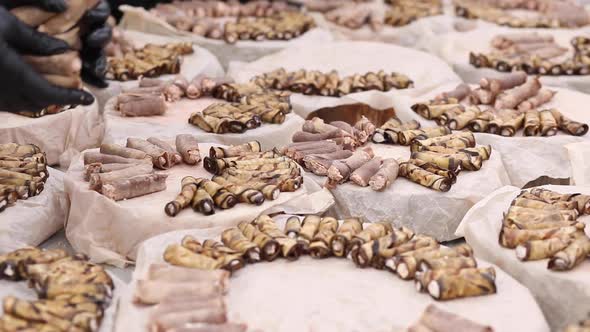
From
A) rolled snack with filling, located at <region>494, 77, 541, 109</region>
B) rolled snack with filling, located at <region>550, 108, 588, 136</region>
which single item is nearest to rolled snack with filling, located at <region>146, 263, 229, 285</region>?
rolled snack with filling, located at <region>550, 108, 588, 136</region>

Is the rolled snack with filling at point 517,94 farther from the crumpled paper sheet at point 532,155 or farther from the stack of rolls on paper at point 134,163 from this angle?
the stack of rolls on paper at point 134,163

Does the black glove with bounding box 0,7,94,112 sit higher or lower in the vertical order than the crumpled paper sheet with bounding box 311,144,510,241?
higher

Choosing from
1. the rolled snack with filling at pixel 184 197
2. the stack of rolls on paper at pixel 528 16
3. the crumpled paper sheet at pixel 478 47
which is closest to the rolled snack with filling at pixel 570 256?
the rolled snack with filling at pixel 184 197

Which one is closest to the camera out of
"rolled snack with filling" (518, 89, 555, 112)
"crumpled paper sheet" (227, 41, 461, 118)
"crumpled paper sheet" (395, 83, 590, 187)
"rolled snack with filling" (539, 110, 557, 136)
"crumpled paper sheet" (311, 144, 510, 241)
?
"crumpled paper sheet" (311, 144, 510, 241)

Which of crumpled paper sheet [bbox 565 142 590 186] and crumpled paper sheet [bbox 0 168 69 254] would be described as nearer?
crumpled paper sheet [bbox 0 168 69 254]

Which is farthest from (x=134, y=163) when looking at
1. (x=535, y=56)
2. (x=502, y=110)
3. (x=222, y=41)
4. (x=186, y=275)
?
(x=535, y=56)

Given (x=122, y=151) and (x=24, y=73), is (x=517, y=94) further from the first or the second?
(x=24, y=73)

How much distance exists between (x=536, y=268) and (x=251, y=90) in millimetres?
2039

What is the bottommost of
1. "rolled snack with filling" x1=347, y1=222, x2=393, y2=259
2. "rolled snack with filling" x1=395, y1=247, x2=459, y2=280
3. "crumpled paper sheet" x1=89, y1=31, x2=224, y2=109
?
"crumpled paper sheet" x1=89, y1=31, x2=224, y2=109

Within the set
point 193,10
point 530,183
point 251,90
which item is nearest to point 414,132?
point 530,183

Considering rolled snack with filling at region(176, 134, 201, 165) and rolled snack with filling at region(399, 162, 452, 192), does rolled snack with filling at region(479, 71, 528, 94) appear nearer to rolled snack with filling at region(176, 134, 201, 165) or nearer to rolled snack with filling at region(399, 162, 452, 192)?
rolled snack with filling at region(399, 162, 452, 192)

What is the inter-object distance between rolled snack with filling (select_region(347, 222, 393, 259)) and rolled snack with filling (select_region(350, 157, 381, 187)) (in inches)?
17.6

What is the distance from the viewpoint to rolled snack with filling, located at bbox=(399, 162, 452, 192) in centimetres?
296

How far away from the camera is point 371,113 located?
4.20m
